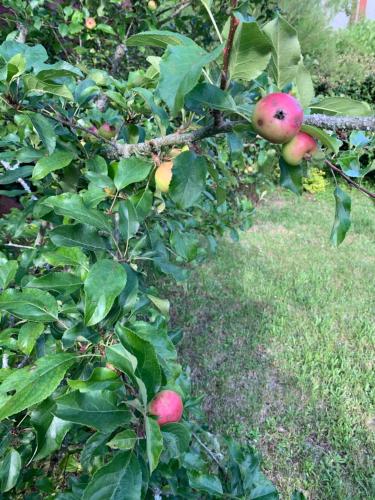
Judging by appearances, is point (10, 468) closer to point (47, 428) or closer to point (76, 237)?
point (47, 428)

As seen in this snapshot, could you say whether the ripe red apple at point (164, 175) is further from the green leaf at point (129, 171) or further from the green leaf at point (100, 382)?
the green leaf at point (100, 382)

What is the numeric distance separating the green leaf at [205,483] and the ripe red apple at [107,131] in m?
0.73

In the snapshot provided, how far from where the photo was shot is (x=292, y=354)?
106 inches

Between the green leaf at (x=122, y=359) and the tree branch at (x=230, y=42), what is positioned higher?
the tree branch at (x=230, y=42)

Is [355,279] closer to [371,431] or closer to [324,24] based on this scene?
[371,431]

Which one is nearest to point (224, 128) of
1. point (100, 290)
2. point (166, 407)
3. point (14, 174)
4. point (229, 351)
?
point (100, 290)

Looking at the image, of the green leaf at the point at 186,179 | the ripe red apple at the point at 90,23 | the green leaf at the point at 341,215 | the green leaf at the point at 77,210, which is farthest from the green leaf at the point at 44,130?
the ripe red apple at the point at 90,23

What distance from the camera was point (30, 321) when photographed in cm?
73

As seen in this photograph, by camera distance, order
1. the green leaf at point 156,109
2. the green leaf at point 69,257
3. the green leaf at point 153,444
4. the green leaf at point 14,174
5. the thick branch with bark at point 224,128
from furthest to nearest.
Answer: the green leaf at point 14,174 < the green leaf at point 156,109 < the green leaf at point 69,257 < the thick branch with bark at point 224,128 < the green leaf at point 153,444

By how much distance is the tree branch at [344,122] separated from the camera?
0.55m

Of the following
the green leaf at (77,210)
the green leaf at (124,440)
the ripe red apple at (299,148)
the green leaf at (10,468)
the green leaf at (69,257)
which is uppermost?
the ripe red apple at (299,148)

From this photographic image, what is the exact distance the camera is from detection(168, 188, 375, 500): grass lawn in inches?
79.3

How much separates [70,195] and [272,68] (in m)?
0.36

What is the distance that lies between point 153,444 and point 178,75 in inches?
16.0
